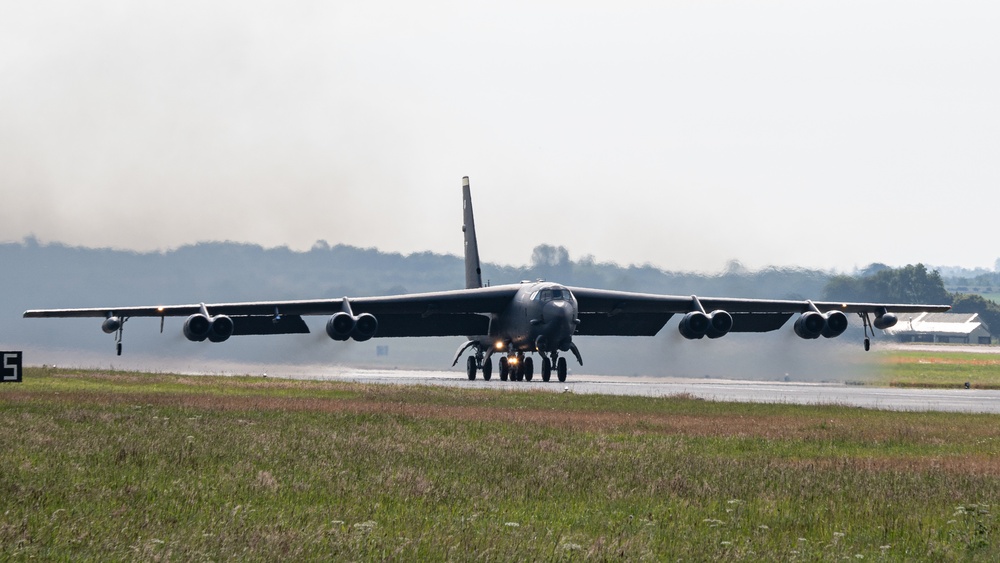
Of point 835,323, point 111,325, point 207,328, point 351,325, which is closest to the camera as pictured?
point 207,328

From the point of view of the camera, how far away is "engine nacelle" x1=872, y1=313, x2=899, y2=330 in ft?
174

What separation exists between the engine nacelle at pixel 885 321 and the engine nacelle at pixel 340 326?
950 inches

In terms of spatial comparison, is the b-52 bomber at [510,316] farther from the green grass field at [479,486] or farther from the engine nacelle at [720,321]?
the green grass field at [479,486]

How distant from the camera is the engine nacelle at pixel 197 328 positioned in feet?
155

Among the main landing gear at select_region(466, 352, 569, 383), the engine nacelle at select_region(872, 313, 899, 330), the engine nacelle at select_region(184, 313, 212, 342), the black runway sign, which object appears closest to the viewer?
the black runway sign

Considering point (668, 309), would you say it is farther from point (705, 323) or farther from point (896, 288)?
point (896, 288)

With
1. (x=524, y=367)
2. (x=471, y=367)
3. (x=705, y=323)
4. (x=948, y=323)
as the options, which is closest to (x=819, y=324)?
(x=705, y=323)

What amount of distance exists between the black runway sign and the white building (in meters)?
130

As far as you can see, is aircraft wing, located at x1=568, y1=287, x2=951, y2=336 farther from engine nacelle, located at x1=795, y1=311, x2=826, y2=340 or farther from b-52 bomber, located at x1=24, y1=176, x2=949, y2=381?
engine nacelle, located at x1=795, y1=311, x2=826, y2=340

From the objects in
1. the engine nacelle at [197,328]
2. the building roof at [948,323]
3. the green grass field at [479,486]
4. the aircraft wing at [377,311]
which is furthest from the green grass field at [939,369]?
A: the building roof at [948,323]

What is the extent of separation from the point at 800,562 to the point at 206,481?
7366 mm

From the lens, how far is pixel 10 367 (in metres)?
17.8

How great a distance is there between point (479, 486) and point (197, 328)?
34.8 m

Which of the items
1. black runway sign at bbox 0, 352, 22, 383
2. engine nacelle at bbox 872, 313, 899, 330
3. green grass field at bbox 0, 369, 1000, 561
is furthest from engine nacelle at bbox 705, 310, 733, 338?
black runway sign at bbox 0, 352, 22, 383
